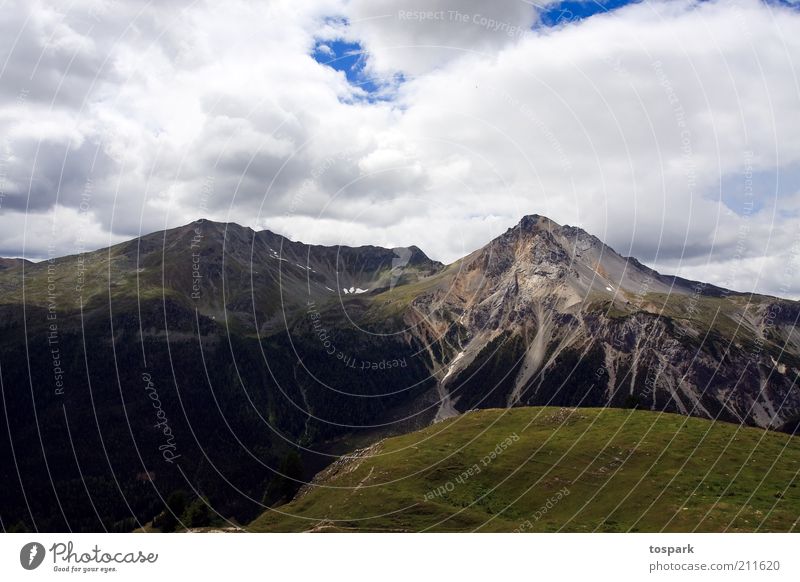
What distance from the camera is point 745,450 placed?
103812 millimetres

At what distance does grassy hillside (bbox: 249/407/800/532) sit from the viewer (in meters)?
78.2

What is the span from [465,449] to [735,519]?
55617mm

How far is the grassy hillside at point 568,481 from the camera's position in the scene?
257 ft
